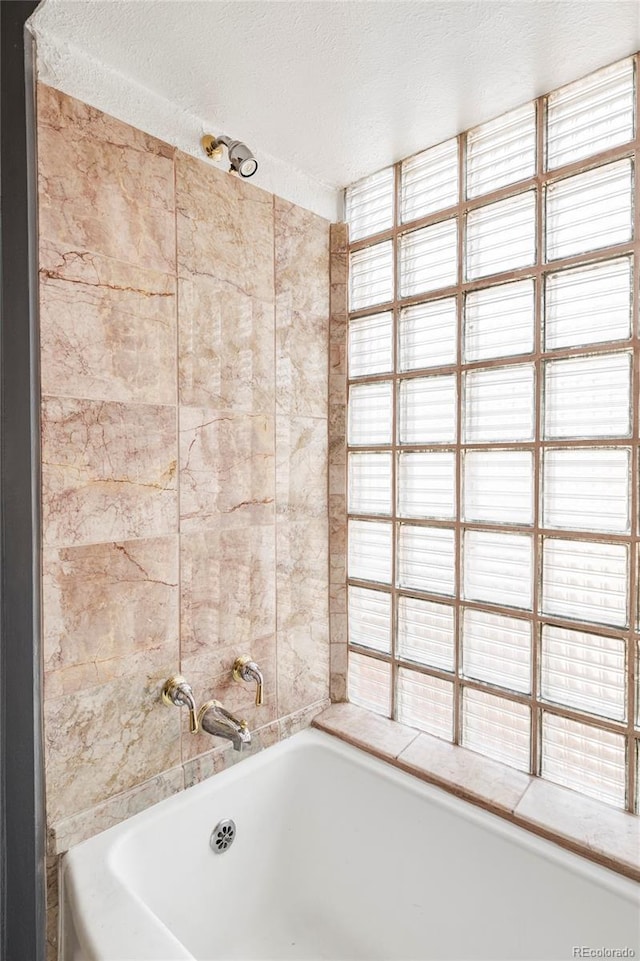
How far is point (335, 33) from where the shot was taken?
1108mm

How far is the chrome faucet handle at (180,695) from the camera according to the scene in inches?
51.1

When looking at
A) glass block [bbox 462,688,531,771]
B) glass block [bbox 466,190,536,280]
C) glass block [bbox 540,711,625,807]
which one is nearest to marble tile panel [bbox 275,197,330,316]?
glass block [bbox 466,190,536,280]

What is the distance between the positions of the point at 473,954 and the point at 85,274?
1768mm

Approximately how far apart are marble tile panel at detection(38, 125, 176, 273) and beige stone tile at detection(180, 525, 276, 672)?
71 cm

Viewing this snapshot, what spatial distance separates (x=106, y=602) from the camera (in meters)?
1.22

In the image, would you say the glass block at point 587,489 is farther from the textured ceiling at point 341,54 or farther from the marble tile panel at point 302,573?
the textured ceiling at point 341,54

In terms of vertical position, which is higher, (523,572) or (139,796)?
(523,572)

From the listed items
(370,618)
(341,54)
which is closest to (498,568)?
(370,618)

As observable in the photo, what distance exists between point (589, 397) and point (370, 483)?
0.68 meters

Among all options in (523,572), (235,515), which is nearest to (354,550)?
(235,515)

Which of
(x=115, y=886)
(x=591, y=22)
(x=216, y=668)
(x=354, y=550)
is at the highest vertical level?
(x=591, y=22)

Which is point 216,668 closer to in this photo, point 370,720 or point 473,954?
point 370,720

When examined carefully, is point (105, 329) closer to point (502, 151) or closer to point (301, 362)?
point (301, 362)

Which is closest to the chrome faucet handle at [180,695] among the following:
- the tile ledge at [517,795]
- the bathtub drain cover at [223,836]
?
the bathtub drain cover at [223,836]
